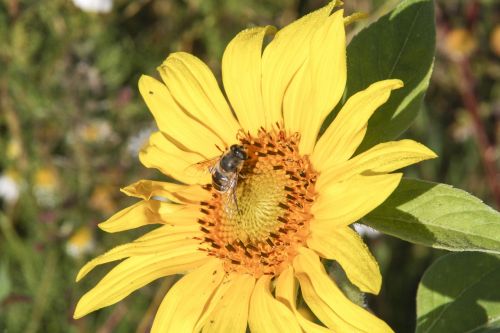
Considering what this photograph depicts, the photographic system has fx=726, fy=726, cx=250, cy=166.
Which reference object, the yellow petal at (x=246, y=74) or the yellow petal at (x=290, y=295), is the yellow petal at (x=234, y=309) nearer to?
the yellow petal at (x=290, y=295)

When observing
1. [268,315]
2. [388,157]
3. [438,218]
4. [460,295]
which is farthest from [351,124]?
[460,295]

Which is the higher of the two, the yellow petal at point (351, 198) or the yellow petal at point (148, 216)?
the yellow petal at point (148, 216)

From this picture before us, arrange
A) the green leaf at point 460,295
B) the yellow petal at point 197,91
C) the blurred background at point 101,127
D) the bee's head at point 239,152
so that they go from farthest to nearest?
the blurred background at point 101,127 → the yellow petal at point 197,91 → the bee's head at point 239,152 → the green leaf at point 460,295

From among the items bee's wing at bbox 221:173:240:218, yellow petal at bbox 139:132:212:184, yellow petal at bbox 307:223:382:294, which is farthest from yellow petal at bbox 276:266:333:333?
yellow petal at bbox 139:132:212:184

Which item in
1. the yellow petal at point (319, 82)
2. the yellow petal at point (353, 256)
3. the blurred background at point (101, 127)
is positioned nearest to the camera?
the yellow petal at point (353, 256)

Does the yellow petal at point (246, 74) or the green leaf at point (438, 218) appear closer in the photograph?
the green leaf at point (438, 218)

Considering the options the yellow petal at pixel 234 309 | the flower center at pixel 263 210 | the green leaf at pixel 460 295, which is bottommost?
the green leaf at pixel 460 295

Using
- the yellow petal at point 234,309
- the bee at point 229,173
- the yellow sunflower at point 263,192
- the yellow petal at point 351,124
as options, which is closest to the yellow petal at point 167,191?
the yellow sunflower at point 263,192
